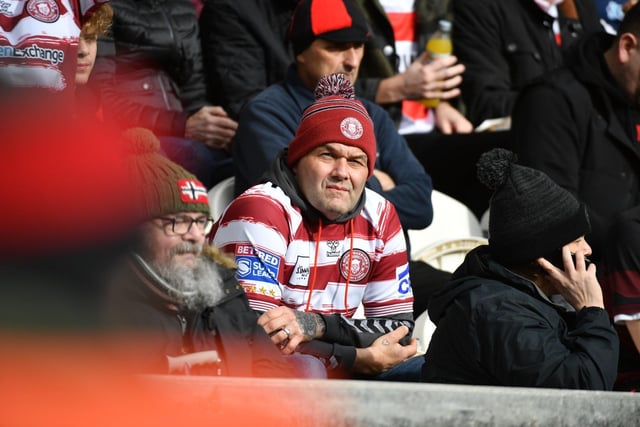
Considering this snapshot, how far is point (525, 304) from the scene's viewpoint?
3371 mm

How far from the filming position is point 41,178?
144 centimetres

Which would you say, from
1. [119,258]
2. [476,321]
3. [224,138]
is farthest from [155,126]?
[119,258]

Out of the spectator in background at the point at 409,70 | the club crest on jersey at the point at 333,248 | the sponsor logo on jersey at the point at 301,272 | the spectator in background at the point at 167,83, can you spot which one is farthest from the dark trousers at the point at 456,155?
the sponsor logo on jersey at the point at 301,272

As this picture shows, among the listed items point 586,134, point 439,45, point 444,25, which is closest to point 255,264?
point 586,134

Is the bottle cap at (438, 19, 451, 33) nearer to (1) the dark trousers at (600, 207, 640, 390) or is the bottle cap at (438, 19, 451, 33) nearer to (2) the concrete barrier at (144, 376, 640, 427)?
(1) the dark trousers at (600, 207, 640, 390)

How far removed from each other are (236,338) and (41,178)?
1.94m

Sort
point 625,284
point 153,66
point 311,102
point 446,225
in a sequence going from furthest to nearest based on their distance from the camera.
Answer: point 446,225 < point 153,66 < point 311,102 < point 625,284

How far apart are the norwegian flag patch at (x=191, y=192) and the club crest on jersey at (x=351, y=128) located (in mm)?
788

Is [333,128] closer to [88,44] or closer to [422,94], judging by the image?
[88,44]

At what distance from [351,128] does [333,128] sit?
7 centimetres

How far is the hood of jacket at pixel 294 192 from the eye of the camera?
4191 mm

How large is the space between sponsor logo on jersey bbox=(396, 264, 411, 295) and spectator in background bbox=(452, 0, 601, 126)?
242 centimetres

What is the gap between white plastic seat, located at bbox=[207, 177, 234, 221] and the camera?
196 inches

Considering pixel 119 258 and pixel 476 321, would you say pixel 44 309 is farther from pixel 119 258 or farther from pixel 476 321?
pixel 476 321
